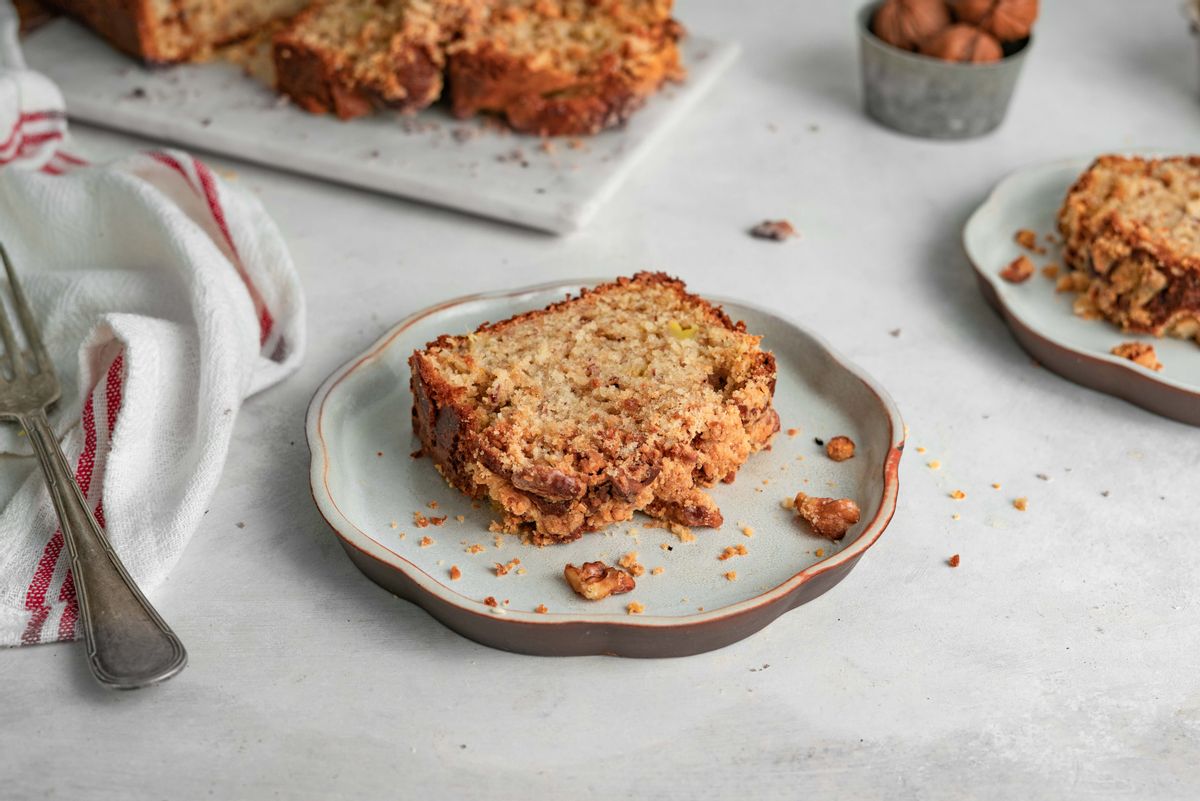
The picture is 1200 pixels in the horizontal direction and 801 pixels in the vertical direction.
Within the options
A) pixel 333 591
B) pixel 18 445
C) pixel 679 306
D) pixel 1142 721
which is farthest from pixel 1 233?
pixel 1142 721

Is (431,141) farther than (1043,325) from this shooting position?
Yes

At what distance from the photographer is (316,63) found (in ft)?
11.2

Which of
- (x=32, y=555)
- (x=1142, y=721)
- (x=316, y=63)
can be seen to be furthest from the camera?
(x=316, y=63)

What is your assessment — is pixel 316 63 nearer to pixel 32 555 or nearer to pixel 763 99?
Answer: pixel 763 99

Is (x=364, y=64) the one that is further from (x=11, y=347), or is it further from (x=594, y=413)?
(x=594, y=413)

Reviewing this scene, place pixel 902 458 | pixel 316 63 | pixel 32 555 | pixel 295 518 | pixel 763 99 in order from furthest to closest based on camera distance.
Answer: pixel 763 99
pixel 316 63
pixel 902 458
pixel 295 518
pixel 32 555

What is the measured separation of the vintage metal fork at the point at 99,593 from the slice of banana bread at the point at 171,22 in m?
1.47

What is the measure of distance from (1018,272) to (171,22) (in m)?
2.52

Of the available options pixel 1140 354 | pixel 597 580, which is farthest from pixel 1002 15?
pixel 597 580

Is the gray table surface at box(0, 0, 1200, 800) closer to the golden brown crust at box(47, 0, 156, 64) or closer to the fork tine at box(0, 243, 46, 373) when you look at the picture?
the fork tine at box(0, 243, 46, 373)

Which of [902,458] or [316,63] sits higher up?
[316,63]

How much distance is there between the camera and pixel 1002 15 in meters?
3.50

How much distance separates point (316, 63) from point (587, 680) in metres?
2.07

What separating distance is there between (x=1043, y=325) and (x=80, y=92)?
273cm
